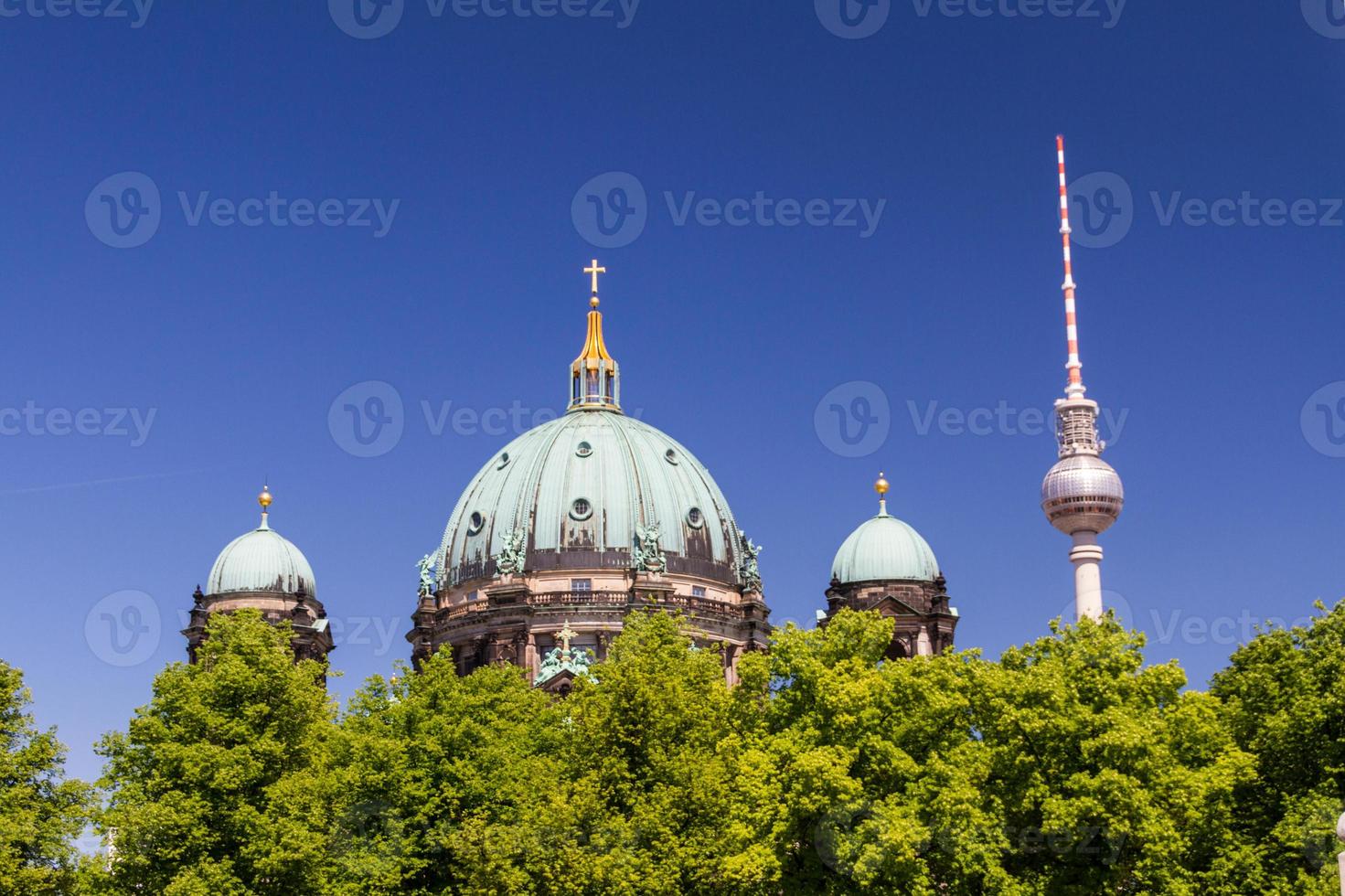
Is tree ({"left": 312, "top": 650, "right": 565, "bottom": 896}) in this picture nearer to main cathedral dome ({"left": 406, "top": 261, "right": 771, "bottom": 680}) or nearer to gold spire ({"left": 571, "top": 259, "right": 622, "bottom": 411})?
main cathedral dome ({"left": 406, "top": 261, "right": 771, "bottom": 680})

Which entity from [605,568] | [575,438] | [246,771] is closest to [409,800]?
[246,771]

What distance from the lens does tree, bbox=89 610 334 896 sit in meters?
71.9

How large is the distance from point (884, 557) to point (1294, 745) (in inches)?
2914

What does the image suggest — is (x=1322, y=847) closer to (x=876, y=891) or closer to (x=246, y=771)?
(x=876, y=891)

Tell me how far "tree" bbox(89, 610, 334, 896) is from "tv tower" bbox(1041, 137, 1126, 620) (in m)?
64.8

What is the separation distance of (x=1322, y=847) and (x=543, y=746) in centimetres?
3774

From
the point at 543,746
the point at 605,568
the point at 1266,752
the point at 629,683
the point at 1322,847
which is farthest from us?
the point at 605,568

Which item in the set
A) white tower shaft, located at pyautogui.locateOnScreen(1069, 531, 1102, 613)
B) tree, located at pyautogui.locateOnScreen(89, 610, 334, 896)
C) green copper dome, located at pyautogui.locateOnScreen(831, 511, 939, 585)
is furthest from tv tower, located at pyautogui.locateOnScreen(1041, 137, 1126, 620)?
tree, located at pyautogui.locateOnScreen(89, 610, 334, 896)

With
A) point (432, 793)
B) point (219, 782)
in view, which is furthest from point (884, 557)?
point (219, 782)

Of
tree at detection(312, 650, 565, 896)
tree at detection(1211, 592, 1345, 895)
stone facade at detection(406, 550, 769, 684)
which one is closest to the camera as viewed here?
tree at detection(1211, 592, 1345, 895)

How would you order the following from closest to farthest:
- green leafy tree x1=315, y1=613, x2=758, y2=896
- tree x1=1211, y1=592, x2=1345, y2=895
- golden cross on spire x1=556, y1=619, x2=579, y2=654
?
1. tree x1=1211, y1=592, x2=1345, y2=895
2. green leafy tree x1=315, y1=613, x2=758, y2=896
3. golden cross on spire x1=556, y1=619, x2=579, y2=654

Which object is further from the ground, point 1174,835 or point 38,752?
point 38,752

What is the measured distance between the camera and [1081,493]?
417 ft

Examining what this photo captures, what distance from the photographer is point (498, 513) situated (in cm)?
13512
